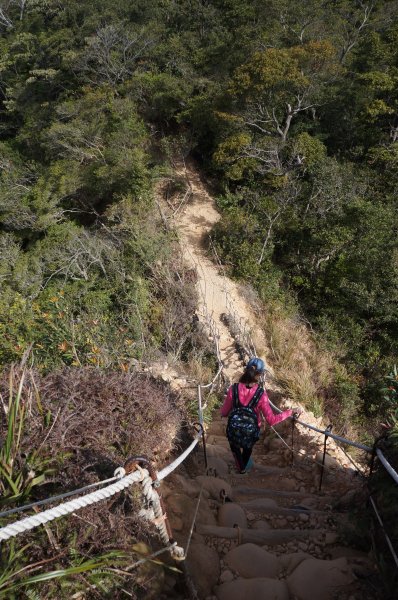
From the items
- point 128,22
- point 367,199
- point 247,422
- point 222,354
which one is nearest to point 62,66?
point 128,22

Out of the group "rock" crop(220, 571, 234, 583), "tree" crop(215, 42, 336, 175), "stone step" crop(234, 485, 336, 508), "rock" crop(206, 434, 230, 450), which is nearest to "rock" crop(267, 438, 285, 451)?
"rock" crop(206, 434, 230, 450)

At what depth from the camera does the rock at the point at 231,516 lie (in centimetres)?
313

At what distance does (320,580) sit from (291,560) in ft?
0.99

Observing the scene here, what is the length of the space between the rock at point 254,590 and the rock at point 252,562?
18 centimetres

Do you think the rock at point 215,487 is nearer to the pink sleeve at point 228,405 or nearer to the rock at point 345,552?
the pink sleeve at point 228,405

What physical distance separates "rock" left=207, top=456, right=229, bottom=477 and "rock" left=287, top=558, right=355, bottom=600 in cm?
173

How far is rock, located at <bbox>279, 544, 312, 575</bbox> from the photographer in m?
2.57

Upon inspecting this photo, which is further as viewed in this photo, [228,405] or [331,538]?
[228,405]

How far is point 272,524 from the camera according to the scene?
3238 mm

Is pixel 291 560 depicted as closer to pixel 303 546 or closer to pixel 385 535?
pixel 303 546

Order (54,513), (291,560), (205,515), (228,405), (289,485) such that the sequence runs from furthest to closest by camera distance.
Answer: (289,485) → (228,405) → (205,515) → (291,560) → (54,513)

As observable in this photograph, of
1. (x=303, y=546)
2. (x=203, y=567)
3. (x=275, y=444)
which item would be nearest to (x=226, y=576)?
(x=203, y=567)

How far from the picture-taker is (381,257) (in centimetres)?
970

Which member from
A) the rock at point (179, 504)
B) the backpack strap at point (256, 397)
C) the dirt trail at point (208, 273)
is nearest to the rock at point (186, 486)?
the rock at point (179, 504)
